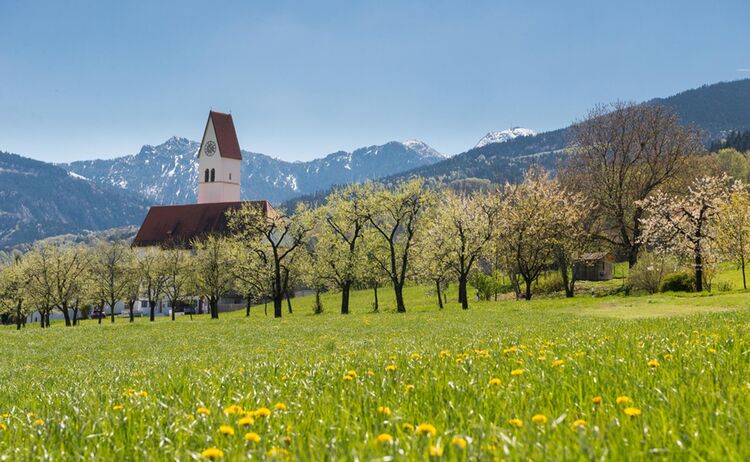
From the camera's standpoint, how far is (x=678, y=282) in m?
47.1

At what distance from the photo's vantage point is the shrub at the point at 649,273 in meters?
48.6

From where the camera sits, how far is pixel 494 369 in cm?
579

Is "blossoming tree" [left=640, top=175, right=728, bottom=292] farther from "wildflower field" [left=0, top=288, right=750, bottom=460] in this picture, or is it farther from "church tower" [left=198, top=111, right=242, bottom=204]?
"church tower" [left=198, top=111, right=242, bottom=204]

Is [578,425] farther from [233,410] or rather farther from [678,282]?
[678,282]

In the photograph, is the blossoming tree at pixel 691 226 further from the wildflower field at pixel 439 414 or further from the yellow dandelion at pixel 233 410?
the yellow dandelion at pixel 233 410

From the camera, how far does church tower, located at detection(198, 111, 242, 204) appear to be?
506 ft

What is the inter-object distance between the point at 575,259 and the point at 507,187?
1270cm

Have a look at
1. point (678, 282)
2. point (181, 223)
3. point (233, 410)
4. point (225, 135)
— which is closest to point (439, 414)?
point (233, 410)

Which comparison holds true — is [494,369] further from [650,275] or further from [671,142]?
[671,142]

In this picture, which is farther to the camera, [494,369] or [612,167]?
[612,167]

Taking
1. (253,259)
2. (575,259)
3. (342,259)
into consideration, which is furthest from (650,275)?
(253,259)

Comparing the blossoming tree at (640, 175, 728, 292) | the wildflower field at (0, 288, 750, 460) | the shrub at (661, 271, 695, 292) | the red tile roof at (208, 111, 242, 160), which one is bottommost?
the shrub at (661, 271, 695, 292)

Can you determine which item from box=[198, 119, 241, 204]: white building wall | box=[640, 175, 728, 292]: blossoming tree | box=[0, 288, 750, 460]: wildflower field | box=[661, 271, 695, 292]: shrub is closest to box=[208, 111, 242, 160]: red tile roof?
box=[198, 119, 241, 204]: white building wall

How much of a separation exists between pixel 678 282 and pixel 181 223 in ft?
375
